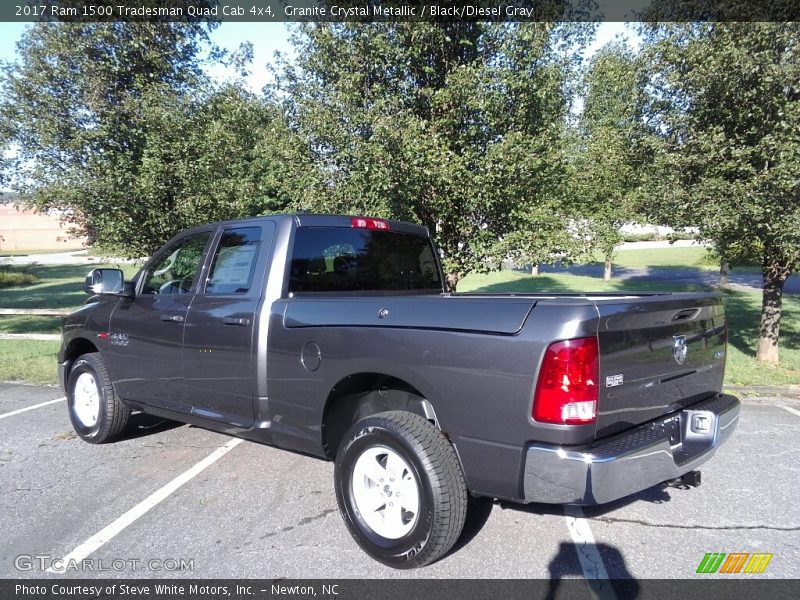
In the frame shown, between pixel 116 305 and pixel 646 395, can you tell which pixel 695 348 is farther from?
pixel 116 305

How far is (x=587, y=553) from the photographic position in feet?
10.1

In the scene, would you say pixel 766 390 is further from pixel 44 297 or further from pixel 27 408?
pixel 44 297

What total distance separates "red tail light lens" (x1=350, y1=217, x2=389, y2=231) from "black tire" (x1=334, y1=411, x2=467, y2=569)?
156 cm

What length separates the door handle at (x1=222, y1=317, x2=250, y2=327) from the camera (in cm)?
364

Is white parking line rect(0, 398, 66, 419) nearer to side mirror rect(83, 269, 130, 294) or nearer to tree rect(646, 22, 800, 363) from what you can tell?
side mirror rect(83, 269, 130, 294)

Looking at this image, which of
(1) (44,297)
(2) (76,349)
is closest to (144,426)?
(2) (76,349)

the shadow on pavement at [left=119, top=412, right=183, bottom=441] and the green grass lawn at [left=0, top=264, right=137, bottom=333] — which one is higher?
the shadow on pavement at [left=119, top=412, right=183, bottom=441]

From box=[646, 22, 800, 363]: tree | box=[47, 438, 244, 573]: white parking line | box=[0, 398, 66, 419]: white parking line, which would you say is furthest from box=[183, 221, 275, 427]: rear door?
box=[646, 22, 800, 363]: tree

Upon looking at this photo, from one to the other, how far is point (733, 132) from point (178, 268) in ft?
22.1

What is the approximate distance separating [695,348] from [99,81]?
8.33 meters

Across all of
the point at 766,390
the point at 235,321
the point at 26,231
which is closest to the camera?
the point at 235,321

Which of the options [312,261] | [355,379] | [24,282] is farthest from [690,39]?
[24,282]

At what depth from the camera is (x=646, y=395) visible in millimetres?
2762

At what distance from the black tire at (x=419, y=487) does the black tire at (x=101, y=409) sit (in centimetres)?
273
